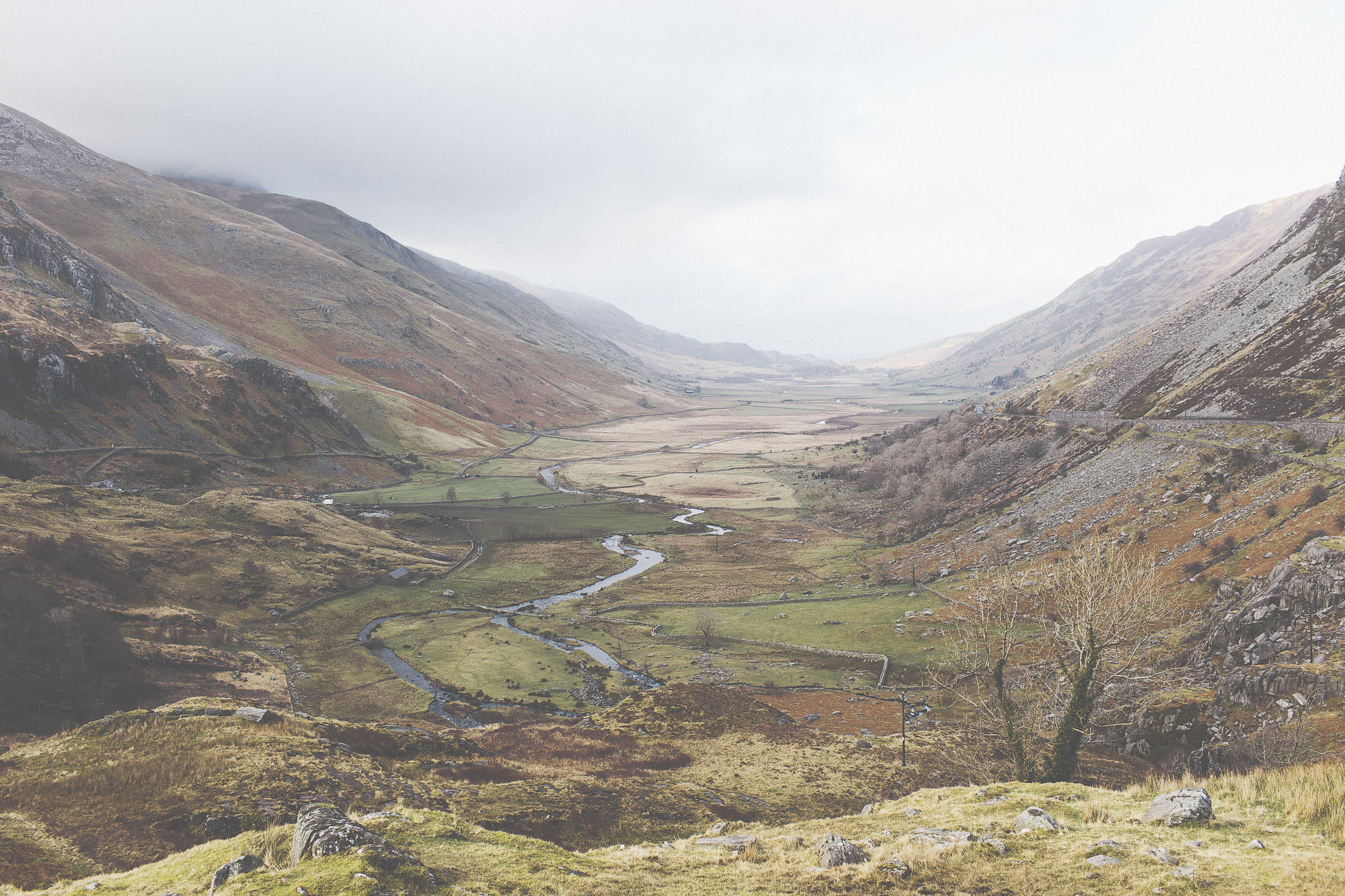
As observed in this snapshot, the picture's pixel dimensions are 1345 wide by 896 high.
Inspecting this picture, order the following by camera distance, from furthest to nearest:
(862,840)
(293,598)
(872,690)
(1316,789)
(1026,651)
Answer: (293,598) < (872,690) < (1026,651) < (862,840) < (1316,789)

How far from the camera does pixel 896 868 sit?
653 inches

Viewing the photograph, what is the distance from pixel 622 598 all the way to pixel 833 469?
3968 inches

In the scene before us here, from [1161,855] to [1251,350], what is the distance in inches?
→ 4022

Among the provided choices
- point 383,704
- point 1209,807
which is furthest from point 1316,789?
point 383,704

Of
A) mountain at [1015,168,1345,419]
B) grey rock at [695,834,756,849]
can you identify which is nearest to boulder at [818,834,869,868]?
grey rock at [695,834,756,849]

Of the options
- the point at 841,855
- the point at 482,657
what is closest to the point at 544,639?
the point at 482,657

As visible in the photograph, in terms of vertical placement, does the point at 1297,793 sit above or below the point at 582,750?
above

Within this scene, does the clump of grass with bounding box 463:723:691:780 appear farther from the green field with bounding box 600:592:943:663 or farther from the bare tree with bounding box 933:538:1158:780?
the green field with bounding box 600:592:943:663

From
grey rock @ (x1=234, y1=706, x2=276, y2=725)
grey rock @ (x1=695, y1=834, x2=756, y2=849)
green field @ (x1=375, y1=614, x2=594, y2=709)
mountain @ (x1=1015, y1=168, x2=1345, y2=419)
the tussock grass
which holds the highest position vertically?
mountain @ (x1=1015, y1=168, x2=1345, y2=419)

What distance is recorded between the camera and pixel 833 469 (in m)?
182

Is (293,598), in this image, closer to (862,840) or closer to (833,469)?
(862,840)

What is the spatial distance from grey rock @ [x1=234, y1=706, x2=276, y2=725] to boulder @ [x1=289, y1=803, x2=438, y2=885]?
81.1ft

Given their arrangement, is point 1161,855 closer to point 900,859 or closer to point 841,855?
point 900,859

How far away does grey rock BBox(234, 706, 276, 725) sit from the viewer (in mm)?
36156
